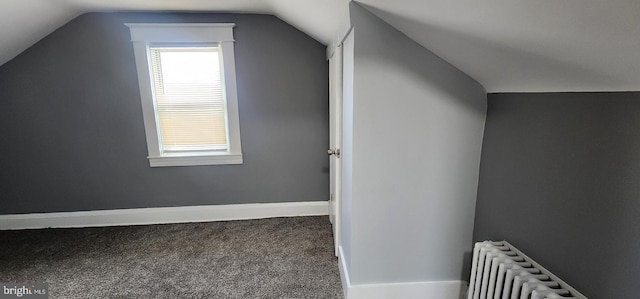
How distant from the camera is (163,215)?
290cm

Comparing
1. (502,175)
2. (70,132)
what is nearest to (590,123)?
(502,175)

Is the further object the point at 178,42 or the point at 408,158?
the point at 178,42

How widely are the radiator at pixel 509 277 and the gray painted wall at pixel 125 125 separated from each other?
177 cm

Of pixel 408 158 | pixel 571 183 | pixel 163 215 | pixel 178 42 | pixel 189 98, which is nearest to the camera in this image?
pixel 571 183

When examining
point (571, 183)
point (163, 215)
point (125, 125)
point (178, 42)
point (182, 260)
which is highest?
point (178, 42)

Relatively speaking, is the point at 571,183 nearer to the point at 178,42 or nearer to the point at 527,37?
the point at 527,37

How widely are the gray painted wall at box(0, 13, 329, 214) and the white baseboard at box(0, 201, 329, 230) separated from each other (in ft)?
0.20

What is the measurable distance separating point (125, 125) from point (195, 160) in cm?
72

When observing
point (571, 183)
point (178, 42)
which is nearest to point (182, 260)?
point (178, 42)

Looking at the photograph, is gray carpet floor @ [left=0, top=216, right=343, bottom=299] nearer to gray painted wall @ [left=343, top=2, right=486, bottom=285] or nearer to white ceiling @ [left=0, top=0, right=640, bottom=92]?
gray painted wall @ [left=343, top=2, right=486, bottom=285]

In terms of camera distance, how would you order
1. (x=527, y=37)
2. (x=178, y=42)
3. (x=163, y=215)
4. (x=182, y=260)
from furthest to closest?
(x=163, y=215) → (x=178, y=42) → (x=182, y=260) → (x=527, y=37)

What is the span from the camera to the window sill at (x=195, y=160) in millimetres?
2773

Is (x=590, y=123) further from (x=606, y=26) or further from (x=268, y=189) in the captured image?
(x=268, y=189)

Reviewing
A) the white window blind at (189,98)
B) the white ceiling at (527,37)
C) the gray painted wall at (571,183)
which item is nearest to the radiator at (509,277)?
the gray painted wall at (571,183)
